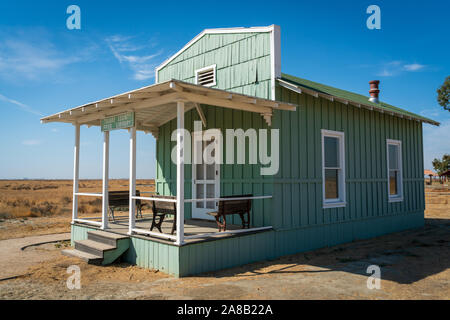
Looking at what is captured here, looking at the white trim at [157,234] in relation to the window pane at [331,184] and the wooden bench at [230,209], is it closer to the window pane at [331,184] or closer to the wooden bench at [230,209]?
the wooden bench at [230,209]

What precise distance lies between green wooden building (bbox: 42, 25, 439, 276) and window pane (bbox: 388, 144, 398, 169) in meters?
0.48

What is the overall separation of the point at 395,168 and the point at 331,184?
3532 millimetres

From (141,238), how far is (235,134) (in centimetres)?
307

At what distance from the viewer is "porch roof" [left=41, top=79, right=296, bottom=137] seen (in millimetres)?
5855

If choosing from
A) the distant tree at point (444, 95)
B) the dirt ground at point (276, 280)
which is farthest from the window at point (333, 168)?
the distant tree at point (444, 95)

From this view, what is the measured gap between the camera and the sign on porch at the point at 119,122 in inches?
279

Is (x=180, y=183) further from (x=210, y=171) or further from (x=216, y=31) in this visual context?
(x=216, y=31)

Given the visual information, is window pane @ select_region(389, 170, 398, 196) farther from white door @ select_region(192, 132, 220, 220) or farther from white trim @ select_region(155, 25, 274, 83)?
white trim @ select_region(155, 25, 274, 83)

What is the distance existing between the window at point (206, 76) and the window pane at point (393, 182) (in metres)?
6.25

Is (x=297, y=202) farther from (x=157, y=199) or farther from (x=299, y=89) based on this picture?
(x=157, y=199)

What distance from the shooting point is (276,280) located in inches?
223

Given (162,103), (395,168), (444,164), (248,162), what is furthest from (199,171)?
(444,164)
